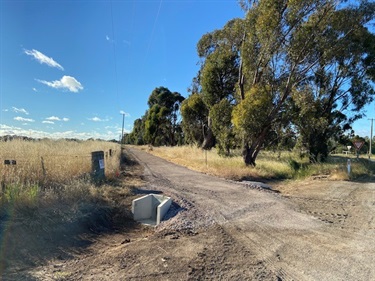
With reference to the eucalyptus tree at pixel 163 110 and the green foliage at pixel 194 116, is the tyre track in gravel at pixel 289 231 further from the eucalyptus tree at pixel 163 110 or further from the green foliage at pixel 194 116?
the eucalyptus tree at pixel 163 110

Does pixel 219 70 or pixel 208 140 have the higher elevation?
pixel 219 70

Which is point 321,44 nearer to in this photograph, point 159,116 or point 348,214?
point 348,214

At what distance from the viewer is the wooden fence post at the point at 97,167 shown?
10.4 meters

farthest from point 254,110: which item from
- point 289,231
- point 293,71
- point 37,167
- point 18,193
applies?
point 18,193

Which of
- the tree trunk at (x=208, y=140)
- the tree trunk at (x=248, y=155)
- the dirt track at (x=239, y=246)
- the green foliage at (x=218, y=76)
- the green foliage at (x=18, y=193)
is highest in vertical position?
the green foliage at (x=218, y=76)

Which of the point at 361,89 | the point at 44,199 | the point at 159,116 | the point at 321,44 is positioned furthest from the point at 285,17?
the point at 159,116

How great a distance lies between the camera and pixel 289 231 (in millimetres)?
6484

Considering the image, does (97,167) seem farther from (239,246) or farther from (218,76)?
(218,76)

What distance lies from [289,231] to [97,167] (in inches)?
277

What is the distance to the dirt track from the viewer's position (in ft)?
14.0

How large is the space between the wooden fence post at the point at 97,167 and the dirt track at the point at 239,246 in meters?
3.16

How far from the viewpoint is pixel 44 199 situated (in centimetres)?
692

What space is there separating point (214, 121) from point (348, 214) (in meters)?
15.4

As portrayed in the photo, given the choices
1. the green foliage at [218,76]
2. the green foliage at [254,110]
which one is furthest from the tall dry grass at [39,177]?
the green foliage at [218,76]
